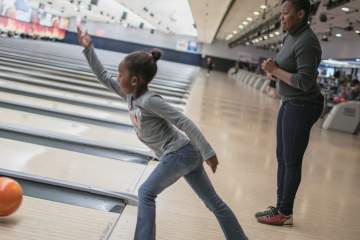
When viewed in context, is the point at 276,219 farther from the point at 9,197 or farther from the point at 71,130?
the point at 71,130

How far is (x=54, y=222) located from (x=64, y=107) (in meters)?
4.38

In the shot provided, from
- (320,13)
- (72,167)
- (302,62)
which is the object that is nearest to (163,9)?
(320,13)

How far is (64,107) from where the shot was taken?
6.96 metres

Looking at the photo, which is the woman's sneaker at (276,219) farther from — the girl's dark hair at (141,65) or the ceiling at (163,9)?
the ceiling at (163,9)

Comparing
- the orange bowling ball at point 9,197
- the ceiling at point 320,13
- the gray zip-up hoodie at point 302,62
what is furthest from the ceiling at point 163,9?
the orange bowling ball at point 9,197

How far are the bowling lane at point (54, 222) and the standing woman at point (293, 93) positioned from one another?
3.71 feet

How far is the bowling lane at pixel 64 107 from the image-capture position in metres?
6.55

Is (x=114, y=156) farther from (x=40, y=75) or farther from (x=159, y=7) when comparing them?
(x=159, y=7)

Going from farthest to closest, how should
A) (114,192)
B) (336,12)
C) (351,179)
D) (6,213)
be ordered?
(336,12) < (351,179) < (114,192) < (6,213)

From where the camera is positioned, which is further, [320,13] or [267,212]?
[320,13]

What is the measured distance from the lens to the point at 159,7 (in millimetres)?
26000

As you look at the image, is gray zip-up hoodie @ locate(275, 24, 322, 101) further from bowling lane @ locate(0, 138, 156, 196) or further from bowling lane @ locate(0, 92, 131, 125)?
bowling lane @ locate(0, 92, 131, 125)

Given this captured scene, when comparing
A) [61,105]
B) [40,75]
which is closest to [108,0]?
[40,75]

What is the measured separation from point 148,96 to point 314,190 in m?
2.73
